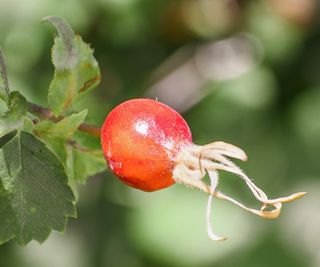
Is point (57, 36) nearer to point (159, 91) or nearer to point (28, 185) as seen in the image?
point (28, 185)

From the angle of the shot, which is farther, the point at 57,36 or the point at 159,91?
the point at 159,91

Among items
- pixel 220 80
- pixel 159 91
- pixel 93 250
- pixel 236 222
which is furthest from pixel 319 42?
pixel 93 250

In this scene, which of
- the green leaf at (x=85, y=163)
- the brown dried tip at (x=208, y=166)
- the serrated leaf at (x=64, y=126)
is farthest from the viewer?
the green leaf at (x=85, y=163)

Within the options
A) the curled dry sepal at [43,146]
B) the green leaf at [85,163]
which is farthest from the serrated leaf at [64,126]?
the green leaf at [85,163]

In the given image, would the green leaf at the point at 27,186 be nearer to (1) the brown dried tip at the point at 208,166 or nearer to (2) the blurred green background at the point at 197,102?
(1) the brown dried tip at the point at 208,166

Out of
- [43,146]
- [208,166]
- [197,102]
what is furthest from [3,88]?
[197,102]
